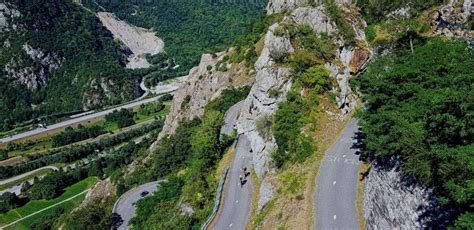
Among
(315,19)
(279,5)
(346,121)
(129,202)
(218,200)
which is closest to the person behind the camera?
(218,200)

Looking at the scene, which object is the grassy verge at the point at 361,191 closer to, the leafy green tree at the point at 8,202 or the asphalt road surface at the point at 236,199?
the asphalt road surface at the point at 236,199

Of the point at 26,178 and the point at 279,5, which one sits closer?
A: the point at 279,5

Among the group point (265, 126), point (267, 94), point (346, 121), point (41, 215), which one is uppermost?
point (267, 94)

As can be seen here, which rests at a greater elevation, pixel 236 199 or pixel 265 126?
pixel 265 126

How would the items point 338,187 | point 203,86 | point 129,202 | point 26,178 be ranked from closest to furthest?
point 338,187 → point 129,202 → point 203,86 → point 26,178

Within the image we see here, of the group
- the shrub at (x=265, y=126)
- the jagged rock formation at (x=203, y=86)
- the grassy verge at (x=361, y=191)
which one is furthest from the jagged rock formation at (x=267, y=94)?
the jagged rock formation at (x=203, y=86)

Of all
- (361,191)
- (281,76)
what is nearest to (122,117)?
(281,76)

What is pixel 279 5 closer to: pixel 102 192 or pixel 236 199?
pixel 102 192
